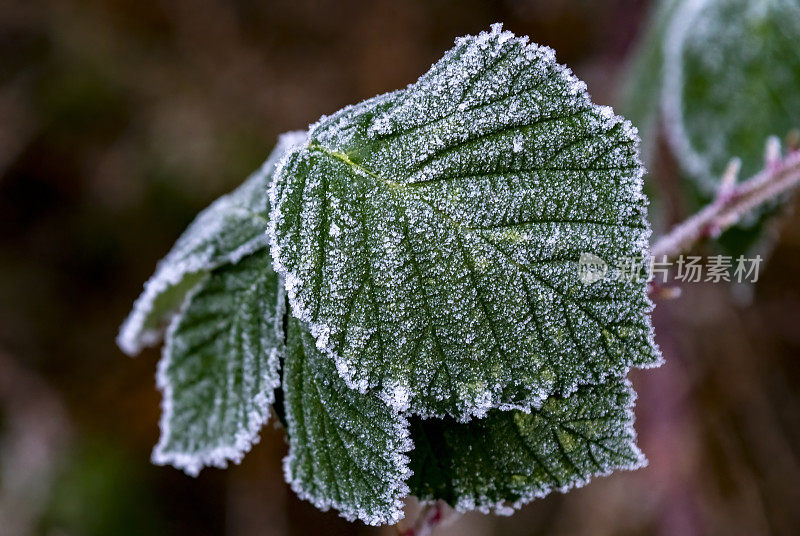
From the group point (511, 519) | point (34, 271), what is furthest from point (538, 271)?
point (34, 271)

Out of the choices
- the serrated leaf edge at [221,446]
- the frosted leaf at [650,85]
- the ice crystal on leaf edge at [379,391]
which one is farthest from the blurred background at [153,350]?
the ice crystal on leaf edge at [379,391]

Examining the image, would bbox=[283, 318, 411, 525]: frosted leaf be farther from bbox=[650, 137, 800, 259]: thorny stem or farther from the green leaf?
the green leaf

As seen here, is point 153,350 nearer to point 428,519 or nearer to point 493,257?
point 428,519

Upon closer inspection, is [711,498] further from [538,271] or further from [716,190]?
[538,271]

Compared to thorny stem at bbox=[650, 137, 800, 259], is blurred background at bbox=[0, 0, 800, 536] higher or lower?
higher

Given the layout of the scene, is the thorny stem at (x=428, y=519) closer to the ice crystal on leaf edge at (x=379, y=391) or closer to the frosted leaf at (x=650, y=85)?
the ice crystal on leaf edge at (x=379, y=391)

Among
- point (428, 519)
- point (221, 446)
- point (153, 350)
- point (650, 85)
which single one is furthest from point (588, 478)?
point (153, 350)

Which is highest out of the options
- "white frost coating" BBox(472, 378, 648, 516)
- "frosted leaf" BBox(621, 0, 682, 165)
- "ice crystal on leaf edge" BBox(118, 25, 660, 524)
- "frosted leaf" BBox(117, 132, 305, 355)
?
"frosted leaf" BBox(621, 0, 682, 165)

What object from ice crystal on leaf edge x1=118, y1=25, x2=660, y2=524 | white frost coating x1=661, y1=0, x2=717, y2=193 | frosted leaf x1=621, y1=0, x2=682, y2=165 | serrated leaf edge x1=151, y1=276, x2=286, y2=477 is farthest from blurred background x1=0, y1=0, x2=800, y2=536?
ice crystal on leaf edge x1=118, y1=25, x2=660, y2=524
